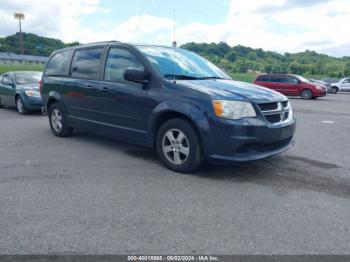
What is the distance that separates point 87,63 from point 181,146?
2576 millimetres

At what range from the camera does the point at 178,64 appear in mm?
5215

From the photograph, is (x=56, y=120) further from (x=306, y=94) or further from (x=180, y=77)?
(x=306, y=94)

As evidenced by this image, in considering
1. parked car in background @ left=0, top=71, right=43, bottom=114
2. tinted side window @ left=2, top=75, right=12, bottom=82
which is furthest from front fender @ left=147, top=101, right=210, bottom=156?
tinted side window @ left=2, top=75, right=12, bottom=82

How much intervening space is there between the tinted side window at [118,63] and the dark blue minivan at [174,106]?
2 centimetres

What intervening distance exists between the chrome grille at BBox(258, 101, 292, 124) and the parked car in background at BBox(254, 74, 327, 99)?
1785 centimetres

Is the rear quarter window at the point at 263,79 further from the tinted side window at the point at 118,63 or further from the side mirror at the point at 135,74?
the side mirror at the point at 135,74

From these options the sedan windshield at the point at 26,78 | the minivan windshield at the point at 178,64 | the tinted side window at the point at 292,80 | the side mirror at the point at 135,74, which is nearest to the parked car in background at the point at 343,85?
the tinted side window at the point at 292,80

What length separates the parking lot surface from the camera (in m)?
2.83

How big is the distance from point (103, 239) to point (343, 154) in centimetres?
465

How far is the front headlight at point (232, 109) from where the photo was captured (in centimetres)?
417

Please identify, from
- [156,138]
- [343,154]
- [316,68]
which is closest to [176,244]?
[156,138]

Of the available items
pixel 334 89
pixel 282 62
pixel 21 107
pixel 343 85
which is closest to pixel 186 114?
pixel 21 107

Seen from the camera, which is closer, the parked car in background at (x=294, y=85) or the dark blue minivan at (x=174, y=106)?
the dark blue minivan at (x=174, y=106)

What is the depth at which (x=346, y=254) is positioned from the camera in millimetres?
2691
